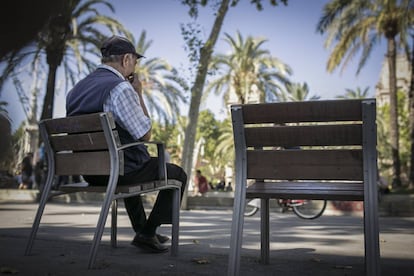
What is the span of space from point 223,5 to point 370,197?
10.6 metres

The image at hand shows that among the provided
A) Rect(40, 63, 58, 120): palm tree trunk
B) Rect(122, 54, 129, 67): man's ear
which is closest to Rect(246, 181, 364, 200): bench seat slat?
Rect(122, 54, 129, 67): man's ear

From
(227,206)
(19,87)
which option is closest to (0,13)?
(19,87)

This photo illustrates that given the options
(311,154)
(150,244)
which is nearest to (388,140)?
(150,244)

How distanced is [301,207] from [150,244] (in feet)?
21.7

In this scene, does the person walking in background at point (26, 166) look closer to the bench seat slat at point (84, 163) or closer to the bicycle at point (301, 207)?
the bench seat slat at point (84, 163)

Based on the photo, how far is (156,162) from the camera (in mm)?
3309

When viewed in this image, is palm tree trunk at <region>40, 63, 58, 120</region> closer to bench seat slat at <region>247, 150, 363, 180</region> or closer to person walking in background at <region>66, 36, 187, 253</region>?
person walking in background at <region>66, 36, 187, 253</region>

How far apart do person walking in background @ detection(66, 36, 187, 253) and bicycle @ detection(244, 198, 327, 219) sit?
563 cm

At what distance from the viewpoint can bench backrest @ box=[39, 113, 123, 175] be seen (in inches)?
115

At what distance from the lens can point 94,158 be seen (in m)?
3.08

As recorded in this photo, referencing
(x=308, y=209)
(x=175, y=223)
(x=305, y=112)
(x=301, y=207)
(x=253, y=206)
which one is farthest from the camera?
(x=253, y=206)

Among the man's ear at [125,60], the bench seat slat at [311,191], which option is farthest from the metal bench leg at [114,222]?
the bench seat slat at [311,191]

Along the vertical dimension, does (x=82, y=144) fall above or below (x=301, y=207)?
above

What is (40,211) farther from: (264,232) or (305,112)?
(305,112)
